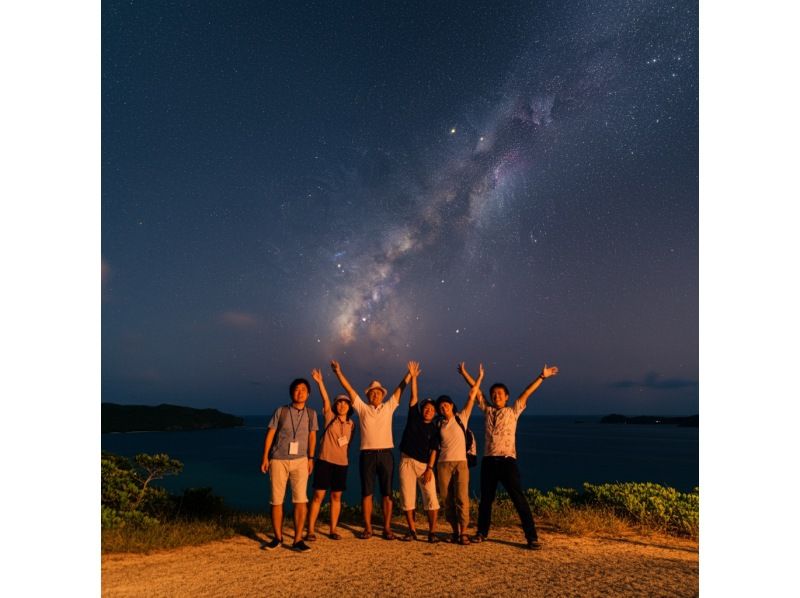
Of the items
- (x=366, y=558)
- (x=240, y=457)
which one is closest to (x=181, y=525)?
(x=366, y=558)

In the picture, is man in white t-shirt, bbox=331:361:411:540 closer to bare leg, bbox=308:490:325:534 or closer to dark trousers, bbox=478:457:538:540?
bare leg, bbox=308:490:325:534

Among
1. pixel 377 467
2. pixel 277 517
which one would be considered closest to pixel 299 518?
pixel 277 517

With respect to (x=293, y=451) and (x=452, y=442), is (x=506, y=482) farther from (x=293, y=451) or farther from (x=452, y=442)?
(x=293, y=451)

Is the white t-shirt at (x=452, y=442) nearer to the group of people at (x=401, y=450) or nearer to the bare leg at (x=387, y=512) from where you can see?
the group of people at (x=401, y=450)

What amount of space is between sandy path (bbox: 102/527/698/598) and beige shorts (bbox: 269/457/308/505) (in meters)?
0.56

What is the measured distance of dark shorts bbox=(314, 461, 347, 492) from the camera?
6066 mm

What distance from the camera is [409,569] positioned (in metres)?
5.18

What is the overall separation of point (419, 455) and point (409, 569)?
4.26ft

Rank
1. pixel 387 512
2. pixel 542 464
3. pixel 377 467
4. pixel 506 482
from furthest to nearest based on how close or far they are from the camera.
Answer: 1. pixel 542 464
2. pixel 387 512
3. pixel 377 467
4. pixel 506 482

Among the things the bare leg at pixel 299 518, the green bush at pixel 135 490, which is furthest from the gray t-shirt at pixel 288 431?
the green bush at pixel 135 490

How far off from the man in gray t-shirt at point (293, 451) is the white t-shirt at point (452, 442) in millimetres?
1366

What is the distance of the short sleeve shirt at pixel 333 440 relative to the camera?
20.1 feet

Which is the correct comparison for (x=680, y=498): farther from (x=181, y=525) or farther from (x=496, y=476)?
(x=181, y=525)
